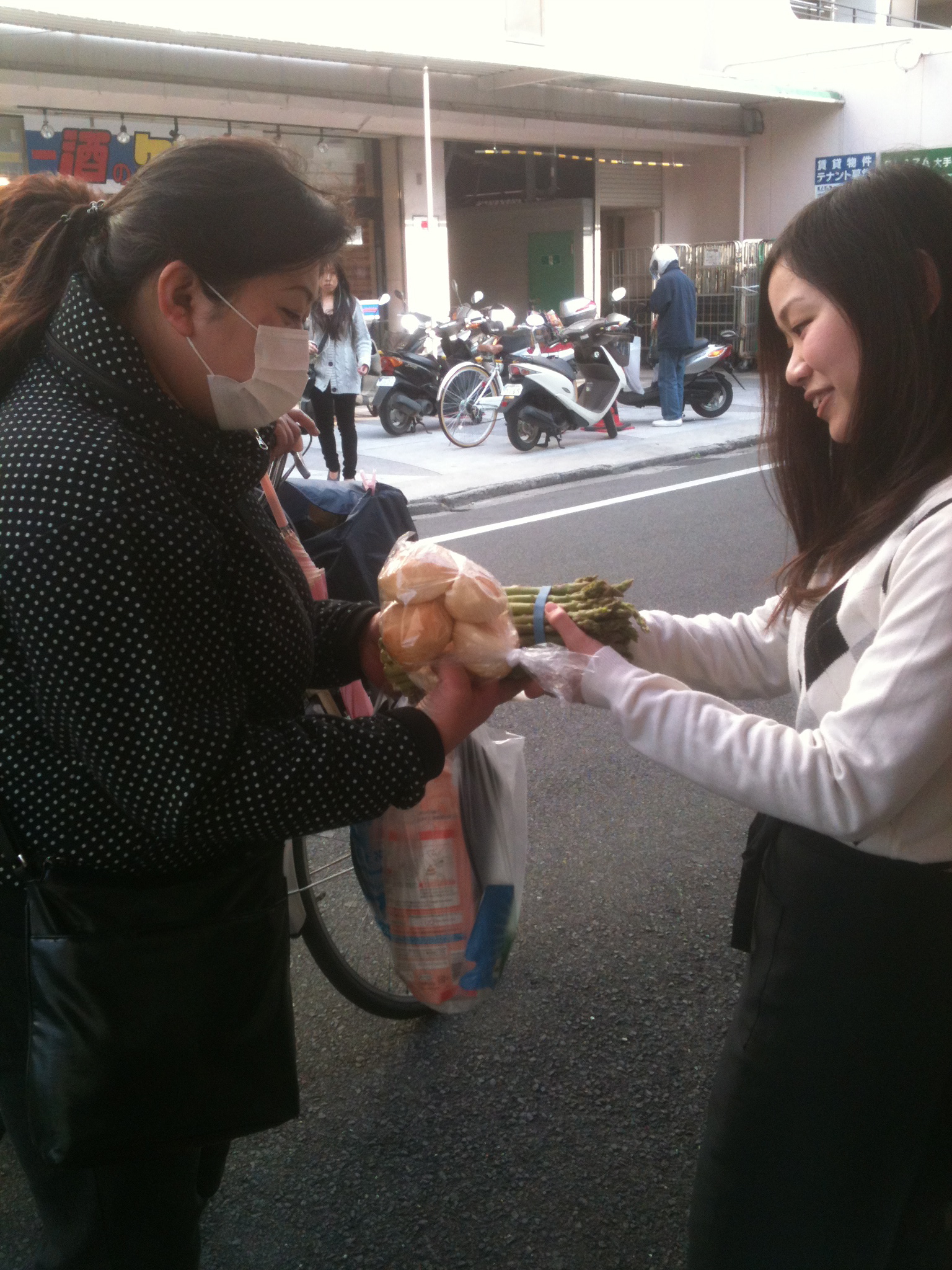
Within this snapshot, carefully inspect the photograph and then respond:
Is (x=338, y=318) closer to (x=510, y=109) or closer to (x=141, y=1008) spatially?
(x=141, y=1008)

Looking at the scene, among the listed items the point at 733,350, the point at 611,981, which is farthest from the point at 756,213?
the point at 611,981

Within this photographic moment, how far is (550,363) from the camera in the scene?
12062mm

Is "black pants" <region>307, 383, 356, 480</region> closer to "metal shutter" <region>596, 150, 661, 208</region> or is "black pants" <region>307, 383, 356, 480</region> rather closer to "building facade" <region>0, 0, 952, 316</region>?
"building facade" <region>0, 0, 952, 316</region>

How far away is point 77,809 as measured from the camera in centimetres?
142

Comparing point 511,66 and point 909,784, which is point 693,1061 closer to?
point 909,784

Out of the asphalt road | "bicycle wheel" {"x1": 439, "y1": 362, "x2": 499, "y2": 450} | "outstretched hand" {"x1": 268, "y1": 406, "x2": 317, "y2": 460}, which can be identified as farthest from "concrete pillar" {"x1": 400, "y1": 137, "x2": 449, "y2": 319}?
the asphalt road

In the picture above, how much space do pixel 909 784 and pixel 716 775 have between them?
24cm

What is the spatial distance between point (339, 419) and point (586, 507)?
2.47m

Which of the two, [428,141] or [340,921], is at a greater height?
[428,141]

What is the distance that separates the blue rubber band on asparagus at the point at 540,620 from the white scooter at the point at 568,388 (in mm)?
10210

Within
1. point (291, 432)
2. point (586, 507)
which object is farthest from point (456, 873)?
point (586, 507)

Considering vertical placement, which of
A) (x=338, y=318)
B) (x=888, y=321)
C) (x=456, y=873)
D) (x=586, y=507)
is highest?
(x=888, y=321)

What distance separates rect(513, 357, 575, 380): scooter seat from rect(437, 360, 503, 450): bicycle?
513 mm

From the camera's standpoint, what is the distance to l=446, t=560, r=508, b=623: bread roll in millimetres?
1872
